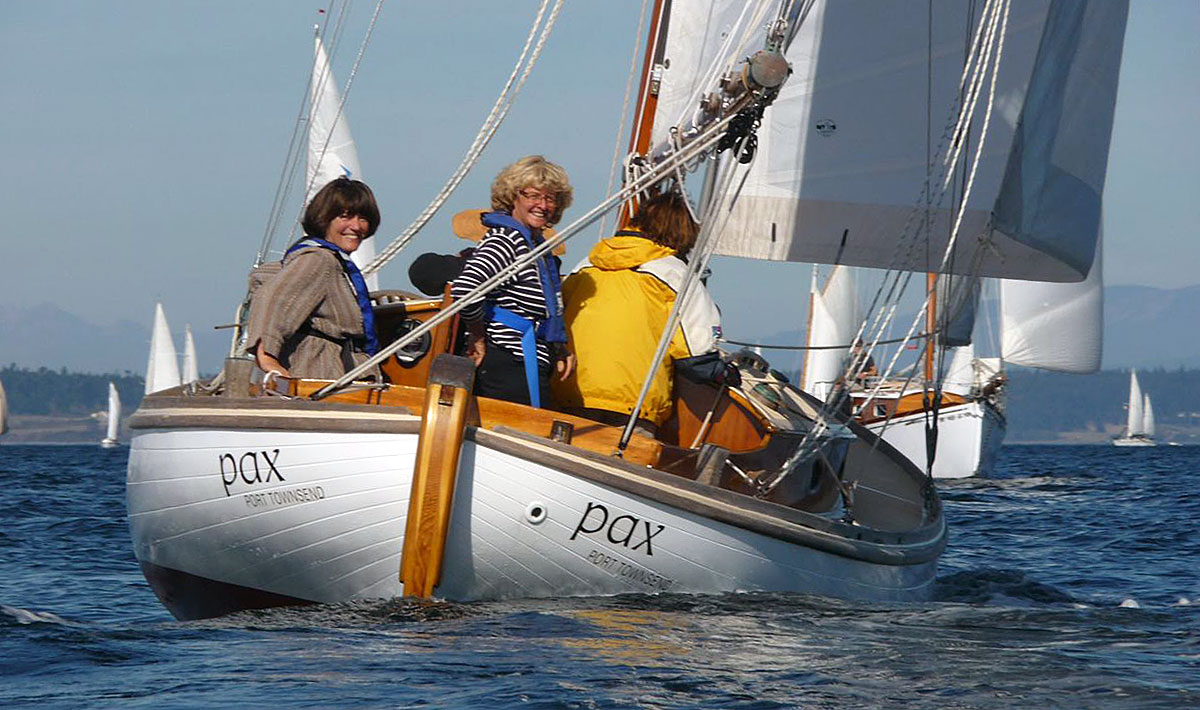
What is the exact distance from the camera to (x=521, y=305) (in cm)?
679

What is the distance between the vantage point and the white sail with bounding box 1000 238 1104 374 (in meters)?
40.2

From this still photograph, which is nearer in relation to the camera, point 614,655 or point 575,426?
point 614,655

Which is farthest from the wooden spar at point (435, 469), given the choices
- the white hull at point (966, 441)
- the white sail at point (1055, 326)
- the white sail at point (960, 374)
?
the white sail at point (960, 374)

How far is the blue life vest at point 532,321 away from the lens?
6762 mm

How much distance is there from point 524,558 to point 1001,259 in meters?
5.25

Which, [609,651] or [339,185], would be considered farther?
[339,185]

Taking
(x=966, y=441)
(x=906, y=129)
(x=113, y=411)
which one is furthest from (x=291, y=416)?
(x=113, y=411)

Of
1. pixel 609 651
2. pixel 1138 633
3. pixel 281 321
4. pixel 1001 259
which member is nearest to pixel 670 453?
pixel 609 651

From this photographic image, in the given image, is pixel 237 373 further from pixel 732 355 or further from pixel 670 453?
pixel 732 355

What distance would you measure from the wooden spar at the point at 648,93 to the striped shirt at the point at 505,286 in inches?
110

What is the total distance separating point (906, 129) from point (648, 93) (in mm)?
1977

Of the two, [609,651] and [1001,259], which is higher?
[1001,259]

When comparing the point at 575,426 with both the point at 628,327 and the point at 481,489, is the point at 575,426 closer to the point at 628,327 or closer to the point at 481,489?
the point at 481,489

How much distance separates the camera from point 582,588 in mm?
6488
